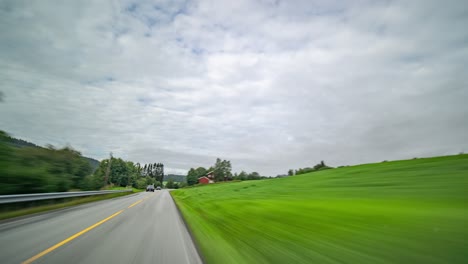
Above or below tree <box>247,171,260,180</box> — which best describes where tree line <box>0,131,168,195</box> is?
above

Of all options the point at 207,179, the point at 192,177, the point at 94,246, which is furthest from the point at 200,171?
the point at 94,246

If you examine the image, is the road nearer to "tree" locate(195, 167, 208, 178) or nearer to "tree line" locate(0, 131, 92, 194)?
"tree line" locate(0, 131, 92, 194)

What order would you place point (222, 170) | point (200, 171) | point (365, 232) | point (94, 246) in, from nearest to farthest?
point (365, 232)
point (94, 246)
point (222, 170)
point (200, 171)

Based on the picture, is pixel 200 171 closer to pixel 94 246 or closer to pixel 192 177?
pixel 192 177

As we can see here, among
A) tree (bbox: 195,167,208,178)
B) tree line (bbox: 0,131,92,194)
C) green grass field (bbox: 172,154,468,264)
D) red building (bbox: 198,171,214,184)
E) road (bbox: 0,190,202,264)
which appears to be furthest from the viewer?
tree (bbox: 195,167,208,178)

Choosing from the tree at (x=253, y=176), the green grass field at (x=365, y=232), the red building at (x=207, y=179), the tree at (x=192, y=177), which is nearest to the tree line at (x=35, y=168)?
the green grass field at (x=365, y=232)

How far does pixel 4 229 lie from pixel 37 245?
310cm

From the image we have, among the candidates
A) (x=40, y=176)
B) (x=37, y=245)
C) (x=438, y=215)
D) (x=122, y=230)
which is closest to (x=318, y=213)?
(x=438, y=215)

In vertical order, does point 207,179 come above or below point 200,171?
below

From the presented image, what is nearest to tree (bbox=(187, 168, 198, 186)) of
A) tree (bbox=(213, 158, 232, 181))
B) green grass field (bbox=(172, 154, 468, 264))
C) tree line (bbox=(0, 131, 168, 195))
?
tree (bbox=(213, 158, 232, 181))

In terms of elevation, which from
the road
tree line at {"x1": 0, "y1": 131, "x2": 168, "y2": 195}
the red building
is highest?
tree line at {"x1": 0, "y1": 131, "x2": 168, "y2": 195}

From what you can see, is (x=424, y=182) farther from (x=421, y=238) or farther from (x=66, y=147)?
(x=66, y=147)

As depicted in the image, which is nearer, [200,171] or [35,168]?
[35,168]

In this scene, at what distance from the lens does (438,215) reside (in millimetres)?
4254
